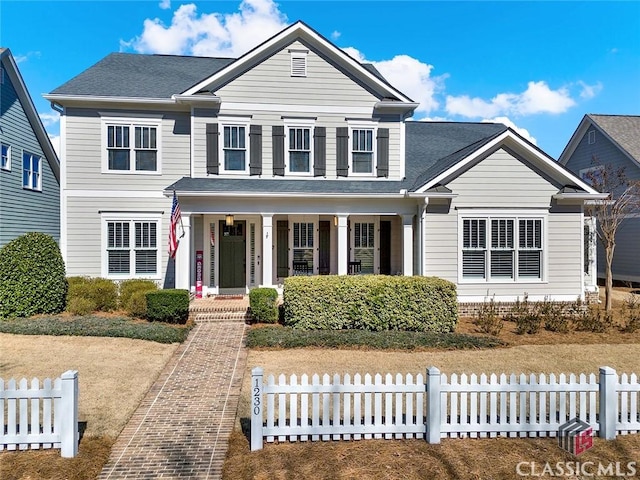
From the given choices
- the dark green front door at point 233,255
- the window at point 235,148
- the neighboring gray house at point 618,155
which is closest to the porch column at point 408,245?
the dark green front door at point 233,255

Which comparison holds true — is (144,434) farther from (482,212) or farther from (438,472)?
(482,212)

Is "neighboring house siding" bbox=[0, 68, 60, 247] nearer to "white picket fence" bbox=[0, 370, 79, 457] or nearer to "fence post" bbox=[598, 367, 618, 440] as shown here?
"white picket fence" bbox=[0, 370, 79, 457]

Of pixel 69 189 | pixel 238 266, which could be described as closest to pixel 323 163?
pixel 238 266

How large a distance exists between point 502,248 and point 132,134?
43.0ft

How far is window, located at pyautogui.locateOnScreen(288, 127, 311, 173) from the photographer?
13883 mm

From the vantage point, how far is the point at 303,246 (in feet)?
47.5

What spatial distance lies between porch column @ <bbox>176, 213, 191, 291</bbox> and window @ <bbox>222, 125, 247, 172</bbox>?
2.59 m

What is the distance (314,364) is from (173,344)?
11.7 ft

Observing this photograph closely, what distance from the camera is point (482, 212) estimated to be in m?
12.4

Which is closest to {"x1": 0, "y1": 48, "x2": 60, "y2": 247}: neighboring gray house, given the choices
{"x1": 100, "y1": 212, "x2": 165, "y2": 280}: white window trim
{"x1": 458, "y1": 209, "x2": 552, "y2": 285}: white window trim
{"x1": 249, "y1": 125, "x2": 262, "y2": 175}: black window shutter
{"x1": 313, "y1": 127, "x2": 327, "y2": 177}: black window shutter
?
{"x1": 100, "y1": 212, "x2": 165, "y2": 280}: white window trim

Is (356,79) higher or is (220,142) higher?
(356,79)

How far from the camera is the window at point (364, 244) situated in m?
14.8

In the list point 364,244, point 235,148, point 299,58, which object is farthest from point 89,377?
point 299,58

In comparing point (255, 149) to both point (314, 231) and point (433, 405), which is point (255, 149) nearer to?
point (314, 231)
